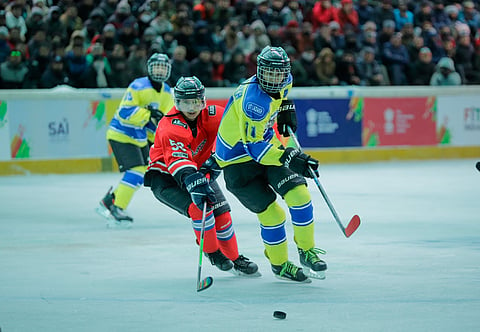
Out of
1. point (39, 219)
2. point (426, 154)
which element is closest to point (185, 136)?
point (39, 219)

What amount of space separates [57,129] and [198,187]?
6699 millimetres

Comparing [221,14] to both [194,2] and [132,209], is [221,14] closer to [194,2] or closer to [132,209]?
[194,2]

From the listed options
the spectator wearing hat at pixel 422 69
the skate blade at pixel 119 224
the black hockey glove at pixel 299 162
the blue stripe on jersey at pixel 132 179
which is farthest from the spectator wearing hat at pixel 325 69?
the black hockey glove at pixel 299 162

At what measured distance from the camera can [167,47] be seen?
12.8m

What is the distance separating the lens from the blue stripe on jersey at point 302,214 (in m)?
5.02

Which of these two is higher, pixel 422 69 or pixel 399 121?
pixel 422 69

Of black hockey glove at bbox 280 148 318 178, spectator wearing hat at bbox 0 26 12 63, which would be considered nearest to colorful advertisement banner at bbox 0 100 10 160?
spectator wearing hat at bbox 0 26 12 63

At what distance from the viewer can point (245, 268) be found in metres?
5.31

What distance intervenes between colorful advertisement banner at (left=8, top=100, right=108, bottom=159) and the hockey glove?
658cm

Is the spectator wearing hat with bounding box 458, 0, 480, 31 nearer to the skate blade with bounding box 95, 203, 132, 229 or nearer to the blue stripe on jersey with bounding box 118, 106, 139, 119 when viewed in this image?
the blue stripe on jersey with bounding box 118, 106, 139, 119

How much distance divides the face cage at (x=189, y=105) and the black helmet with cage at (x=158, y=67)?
2335mm

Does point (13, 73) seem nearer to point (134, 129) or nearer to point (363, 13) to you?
point (134, 129)

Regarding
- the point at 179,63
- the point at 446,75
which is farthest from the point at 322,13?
the point at 179,63

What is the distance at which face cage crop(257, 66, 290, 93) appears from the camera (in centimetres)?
495
